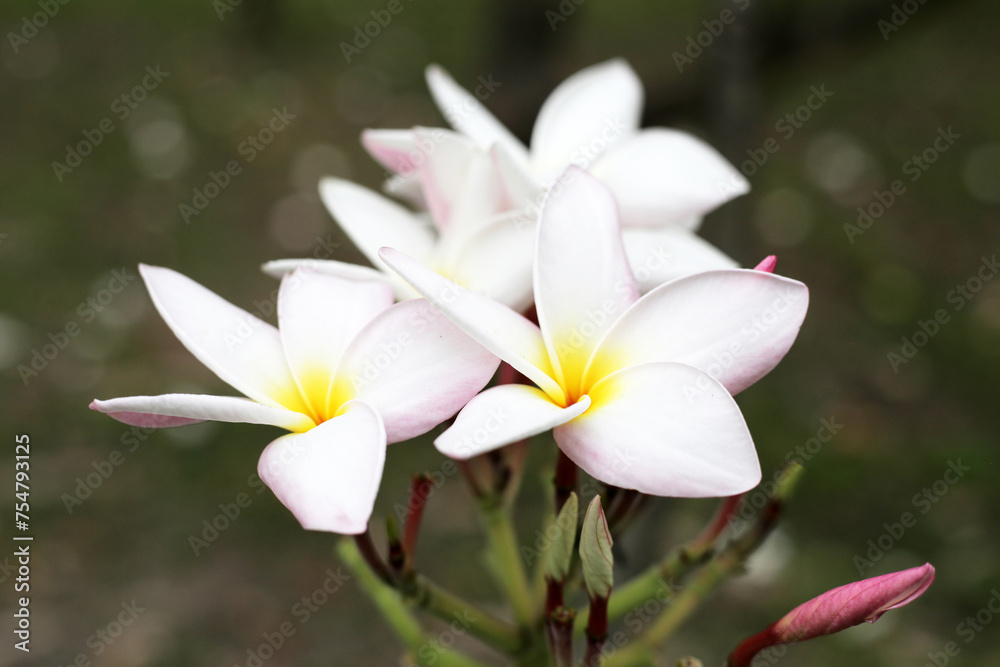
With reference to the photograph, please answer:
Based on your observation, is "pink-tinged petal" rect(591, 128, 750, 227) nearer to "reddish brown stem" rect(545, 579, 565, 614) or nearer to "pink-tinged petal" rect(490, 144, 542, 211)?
"pink-tinged petal" rect(490, 144, 542, 211)

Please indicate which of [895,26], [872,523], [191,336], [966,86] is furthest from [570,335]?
[966,86]

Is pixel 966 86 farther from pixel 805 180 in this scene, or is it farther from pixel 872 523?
pixel 872 523

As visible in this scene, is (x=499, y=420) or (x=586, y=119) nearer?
(x=499, y=420)

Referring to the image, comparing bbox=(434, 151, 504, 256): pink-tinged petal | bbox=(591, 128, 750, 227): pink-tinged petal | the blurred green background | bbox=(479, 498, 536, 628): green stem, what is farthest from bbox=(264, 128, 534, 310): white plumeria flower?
the blurred green background

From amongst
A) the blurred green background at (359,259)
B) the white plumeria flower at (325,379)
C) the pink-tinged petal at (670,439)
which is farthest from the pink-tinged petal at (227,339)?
the blurred green background at (359,259)

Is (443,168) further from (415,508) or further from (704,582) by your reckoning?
(704,582)

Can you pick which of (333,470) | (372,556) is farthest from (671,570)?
(333,470)
